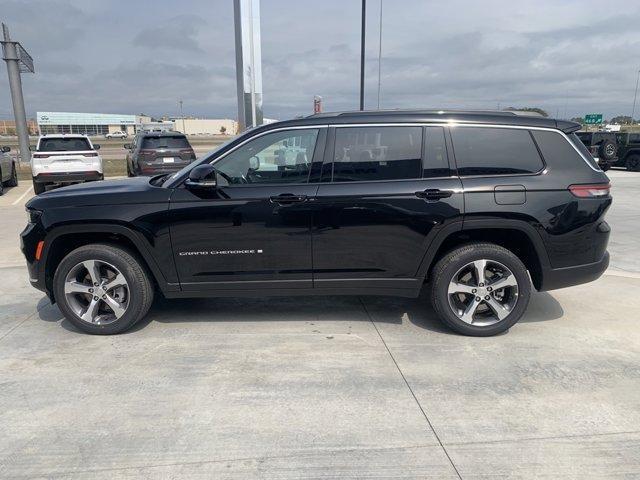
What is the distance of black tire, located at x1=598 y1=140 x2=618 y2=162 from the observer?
2059 cm

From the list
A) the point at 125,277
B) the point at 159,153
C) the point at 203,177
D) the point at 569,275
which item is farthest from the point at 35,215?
the point at 159,153

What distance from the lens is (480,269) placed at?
4090mm

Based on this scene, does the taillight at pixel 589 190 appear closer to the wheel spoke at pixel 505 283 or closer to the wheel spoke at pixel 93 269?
the wheel spoke at pixel 505 283

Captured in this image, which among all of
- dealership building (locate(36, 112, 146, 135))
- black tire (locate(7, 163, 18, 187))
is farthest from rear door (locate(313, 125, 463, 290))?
dealership building (locate(36, 112, 146, 135))

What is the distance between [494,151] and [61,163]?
12.4 metres

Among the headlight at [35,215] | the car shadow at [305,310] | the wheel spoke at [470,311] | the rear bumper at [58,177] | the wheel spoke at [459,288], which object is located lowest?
the car shadow at [305,310]

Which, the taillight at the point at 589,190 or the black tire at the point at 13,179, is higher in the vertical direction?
the taillight at the point at 589,190

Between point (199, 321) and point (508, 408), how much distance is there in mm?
2741

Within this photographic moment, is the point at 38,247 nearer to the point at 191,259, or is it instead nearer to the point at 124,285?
the point at 124,285

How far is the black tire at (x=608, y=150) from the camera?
20.6 metres

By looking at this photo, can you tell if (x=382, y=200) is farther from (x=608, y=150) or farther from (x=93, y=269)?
(x=608, y=150)

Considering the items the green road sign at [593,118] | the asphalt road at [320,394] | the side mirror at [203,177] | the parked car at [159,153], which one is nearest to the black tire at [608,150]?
the parked car at [159,153]

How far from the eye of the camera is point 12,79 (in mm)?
21234

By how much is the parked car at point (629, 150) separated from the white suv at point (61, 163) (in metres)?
20.4
